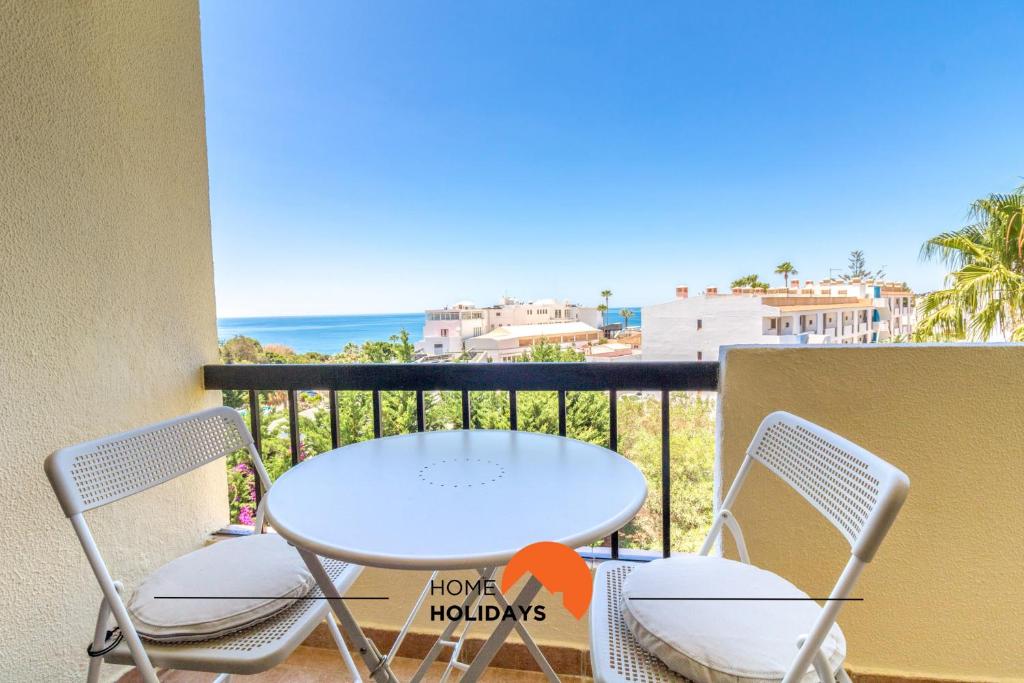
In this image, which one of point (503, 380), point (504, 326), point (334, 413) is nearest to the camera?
point (503, 380)

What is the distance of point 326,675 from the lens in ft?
5.33

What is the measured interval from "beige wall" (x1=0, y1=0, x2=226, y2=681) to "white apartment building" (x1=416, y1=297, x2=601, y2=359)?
2.29m

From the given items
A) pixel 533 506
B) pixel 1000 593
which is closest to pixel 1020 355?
pixel 1000 593

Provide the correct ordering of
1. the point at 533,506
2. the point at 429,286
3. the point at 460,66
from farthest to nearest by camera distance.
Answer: the point at 429,286 < the point at 460,66 < the point at 533,506

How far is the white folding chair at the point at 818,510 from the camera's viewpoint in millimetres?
693

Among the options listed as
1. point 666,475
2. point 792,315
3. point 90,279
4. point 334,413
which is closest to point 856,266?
point 792,315

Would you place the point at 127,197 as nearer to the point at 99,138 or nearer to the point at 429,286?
the point at 99,138

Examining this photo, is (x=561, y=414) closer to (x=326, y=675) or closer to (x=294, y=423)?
(x=294, y=423)

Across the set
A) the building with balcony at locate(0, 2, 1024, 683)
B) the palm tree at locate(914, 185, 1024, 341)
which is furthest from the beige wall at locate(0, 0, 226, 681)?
the palm tree at locate(914, 185, 1024, 341)

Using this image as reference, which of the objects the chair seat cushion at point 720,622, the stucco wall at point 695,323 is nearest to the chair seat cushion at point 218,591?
the chair seat cushion at point 720,622

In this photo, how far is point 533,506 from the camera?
878 millimetres

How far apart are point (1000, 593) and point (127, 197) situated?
3158 millimetres

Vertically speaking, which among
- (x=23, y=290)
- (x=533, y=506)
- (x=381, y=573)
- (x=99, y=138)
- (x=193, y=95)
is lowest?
(x=381, y=573)

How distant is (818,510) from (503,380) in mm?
964
